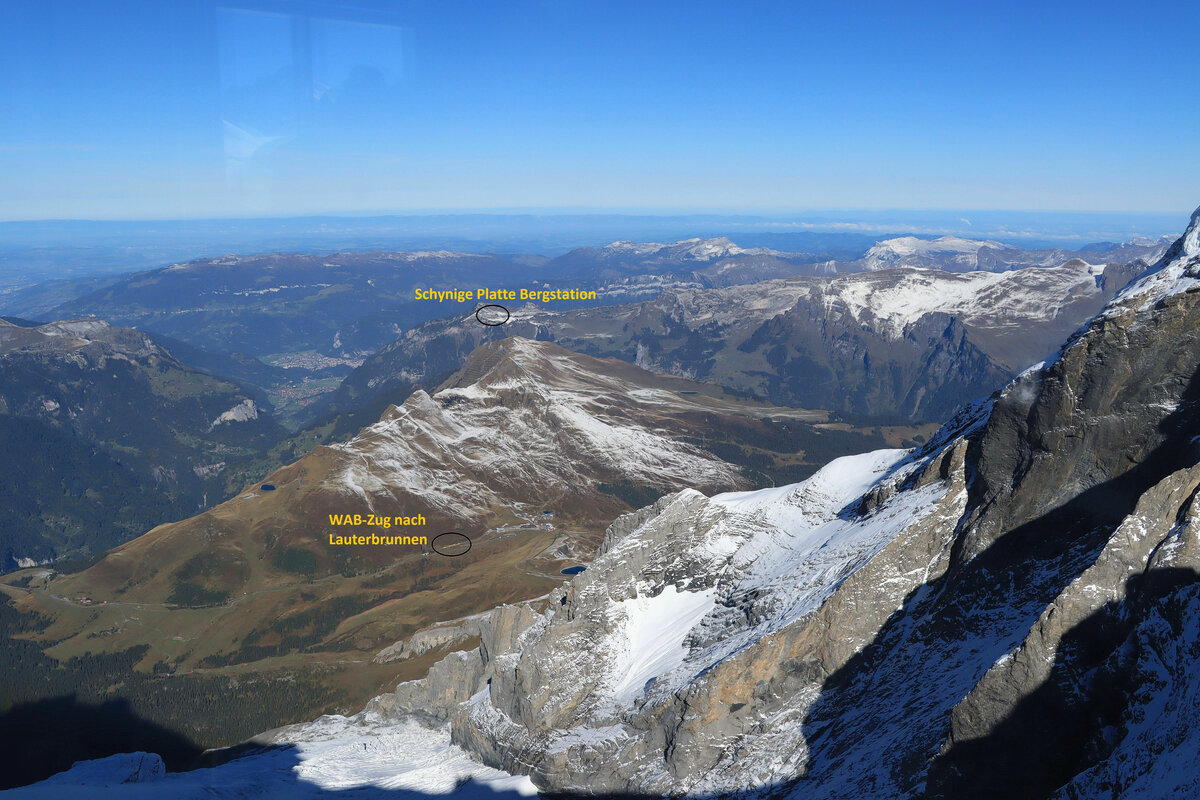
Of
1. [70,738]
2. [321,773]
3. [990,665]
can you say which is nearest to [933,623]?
[990,665]

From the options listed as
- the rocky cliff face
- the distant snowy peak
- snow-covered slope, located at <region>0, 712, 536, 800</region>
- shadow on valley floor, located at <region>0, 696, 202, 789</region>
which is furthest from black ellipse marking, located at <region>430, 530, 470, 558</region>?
the distant snowy peak

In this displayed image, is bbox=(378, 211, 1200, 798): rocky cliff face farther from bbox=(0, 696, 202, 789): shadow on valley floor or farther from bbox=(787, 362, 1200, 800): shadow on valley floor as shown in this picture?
bbox=(0, 696, 202, 789): shadow on valley floor

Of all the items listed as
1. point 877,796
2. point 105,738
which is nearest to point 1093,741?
point 877,796

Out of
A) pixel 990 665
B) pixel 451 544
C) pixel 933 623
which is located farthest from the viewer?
pixel 451 544

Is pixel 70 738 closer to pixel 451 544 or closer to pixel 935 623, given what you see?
pixel 451 544

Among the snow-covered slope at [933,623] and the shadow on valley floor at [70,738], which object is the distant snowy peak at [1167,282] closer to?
the snow-covered slope at [933,623]

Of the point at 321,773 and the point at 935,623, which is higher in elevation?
the point at 935,623
